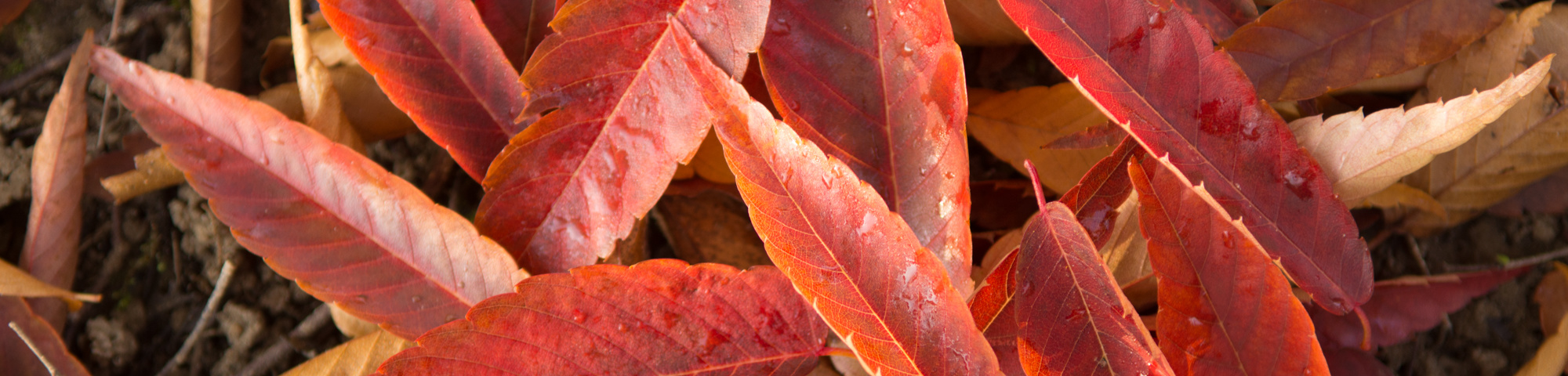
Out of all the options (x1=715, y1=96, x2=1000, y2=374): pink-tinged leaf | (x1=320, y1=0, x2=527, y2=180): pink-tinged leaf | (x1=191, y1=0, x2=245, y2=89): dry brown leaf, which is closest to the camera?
(x1=715, y1=96, x2=1000, y2=374): pink-tinged leaf

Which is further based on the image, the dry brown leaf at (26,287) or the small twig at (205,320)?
the small twig at (205,320)

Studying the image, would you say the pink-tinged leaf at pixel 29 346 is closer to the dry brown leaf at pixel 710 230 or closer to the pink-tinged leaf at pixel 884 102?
the dry brown leaf at pixel 710 230

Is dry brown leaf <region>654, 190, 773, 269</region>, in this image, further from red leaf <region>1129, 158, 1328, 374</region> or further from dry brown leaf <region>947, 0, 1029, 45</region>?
red leaf <region>1129, 158, 1328, 374</region>

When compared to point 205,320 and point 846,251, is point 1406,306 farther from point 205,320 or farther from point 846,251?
point 205,320

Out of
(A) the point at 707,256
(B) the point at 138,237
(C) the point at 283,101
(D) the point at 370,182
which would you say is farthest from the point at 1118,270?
(B) the point at 138,237

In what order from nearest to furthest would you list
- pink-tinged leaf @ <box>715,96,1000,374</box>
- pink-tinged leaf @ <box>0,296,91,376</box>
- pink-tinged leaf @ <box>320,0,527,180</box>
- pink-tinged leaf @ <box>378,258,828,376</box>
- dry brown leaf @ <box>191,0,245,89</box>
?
1. pink-tinged leaf @ <box>715,96,1000,374</box>
2. pink-tinged leaf @ <box>378,258,828,376</box>
3. pink-tinged leaf @ <box>320,0,527,180</box>
4. pink-tinged leaf @ <box>0,296,91,376</box>
5. dry brown leaf @ <box>191,0,245,89</box>

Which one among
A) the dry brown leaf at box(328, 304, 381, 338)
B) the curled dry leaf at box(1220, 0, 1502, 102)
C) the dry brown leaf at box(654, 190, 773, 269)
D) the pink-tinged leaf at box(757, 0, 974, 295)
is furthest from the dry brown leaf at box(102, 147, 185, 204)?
the curled dry leaf at box(1220, 0, 1502, 102)

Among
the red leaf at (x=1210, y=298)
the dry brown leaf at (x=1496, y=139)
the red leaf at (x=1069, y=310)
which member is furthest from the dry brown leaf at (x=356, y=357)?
the dry brown leaf at (x=1496, y=139)
